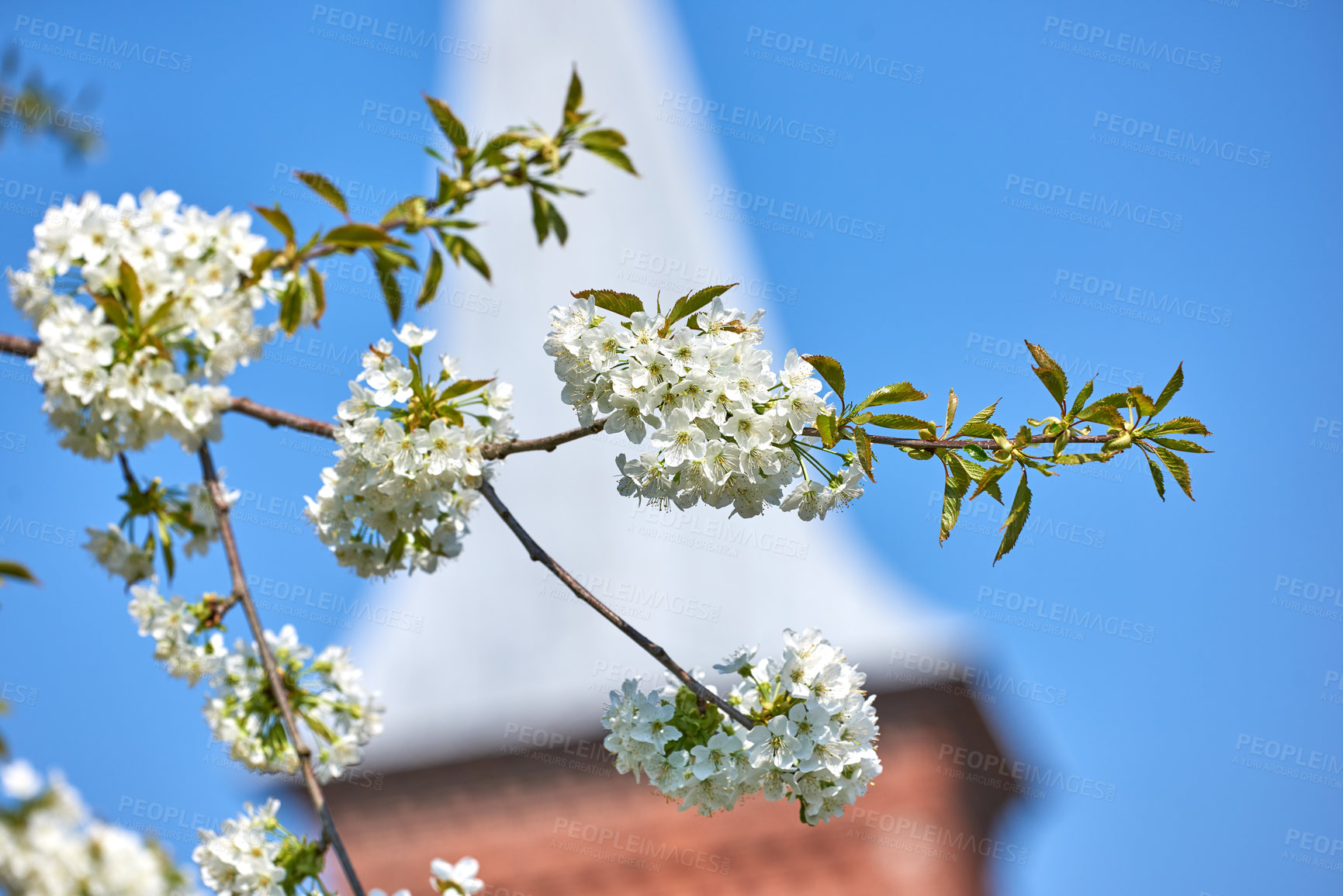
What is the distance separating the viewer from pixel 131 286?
180cm

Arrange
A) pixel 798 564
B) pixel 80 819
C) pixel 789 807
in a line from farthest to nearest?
pixel 798 564, pixel 789 807, pixel 80 819

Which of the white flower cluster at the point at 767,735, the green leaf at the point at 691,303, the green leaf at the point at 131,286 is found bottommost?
the white flower cluster at the point at 767,735

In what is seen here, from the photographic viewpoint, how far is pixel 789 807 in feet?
29.9

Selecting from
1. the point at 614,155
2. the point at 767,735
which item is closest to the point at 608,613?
the point at 767,735

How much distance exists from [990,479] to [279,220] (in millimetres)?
1589

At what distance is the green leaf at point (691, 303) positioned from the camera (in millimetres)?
1914

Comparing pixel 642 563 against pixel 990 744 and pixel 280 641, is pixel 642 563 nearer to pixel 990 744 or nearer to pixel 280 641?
pixel 990 744

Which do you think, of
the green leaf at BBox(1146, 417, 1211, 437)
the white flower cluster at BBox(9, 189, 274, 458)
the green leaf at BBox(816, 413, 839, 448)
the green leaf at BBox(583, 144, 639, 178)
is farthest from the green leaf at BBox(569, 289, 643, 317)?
the green leaf at BBox(1146, 417, 1211, 437)

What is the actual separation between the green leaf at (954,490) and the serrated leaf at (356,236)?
131cm

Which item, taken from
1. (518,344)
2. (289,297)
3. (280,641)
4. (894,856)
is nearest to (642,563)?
(518,344)

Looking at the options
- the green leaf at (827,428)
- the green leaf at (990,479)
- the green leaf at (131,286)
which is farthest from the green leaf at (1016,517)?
the green leaf at (131,286)

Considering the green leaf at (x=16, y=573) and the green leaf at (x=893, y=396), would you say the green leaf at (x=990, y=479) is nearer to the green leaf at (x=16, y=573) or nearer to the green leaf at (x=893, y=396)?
the green leaf at (x=893, y=396)

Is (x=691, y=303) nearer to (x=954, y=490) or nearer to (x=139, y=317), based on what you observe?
(x=954, y=490)

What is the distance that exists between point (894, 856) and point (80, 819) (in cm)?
927
